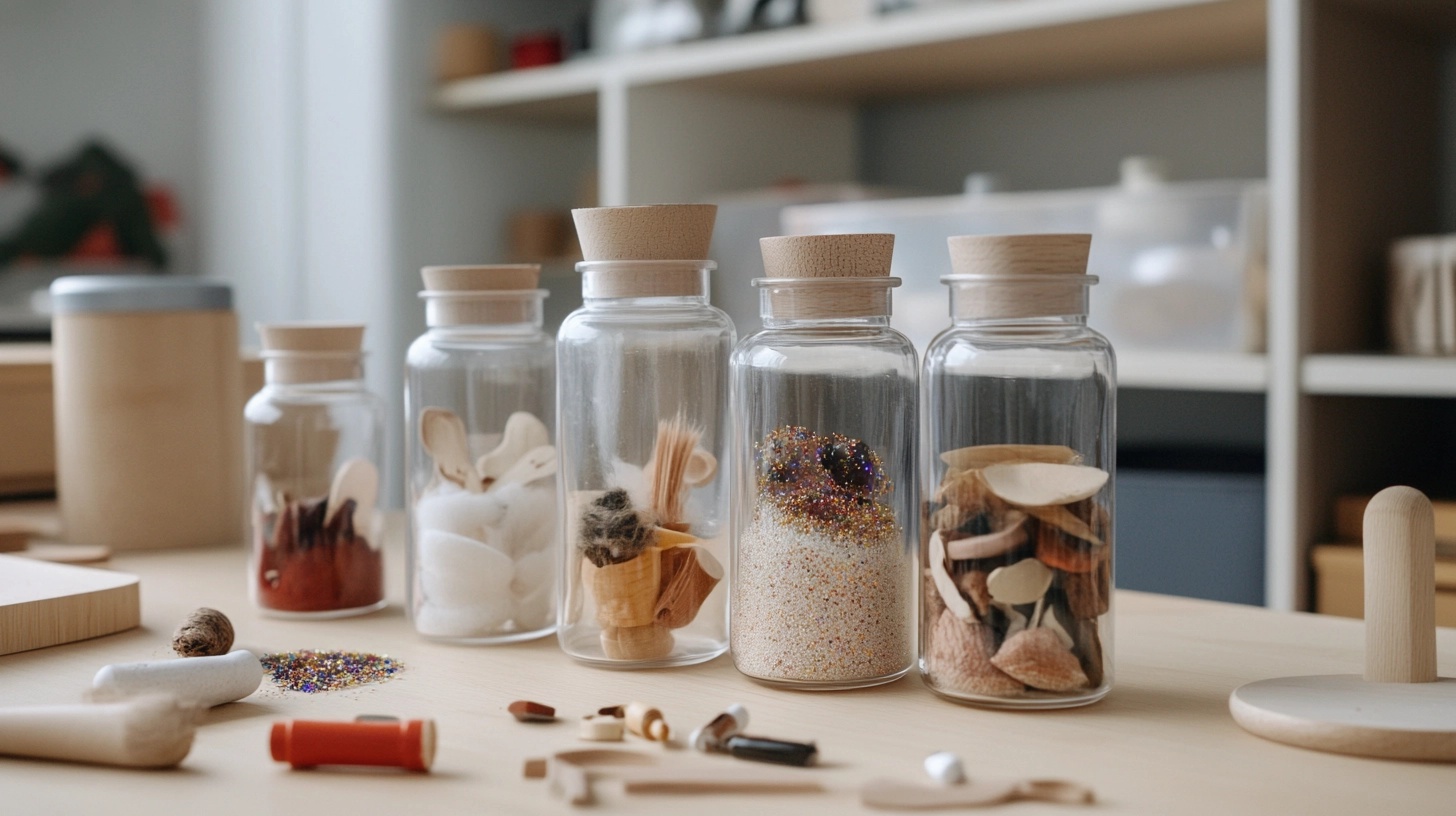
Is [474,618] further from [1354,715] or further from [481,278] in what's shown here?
[1354,715]

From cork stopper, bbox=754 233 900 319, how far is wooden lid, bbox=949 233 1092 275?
0.04 metres

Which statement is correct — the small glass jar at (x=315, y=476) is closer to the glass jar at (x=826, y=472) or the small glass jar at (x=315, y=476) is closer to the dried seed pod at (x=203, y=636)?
the dried seed pod at (x=203, y=636)

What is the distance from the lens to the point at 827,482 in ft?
2.09

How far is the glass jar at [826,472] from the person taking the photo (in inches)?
24.9

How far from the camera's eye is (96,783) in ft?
1.74

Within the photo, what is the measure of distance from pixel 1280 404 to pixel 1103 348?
977 mm

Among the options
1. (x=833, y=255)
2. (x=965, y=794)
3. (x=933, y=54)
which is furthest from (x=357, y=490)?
(x=933, y=54)

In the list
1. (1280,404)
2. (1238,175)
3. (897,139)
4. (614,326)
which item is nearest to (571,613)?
(614,326)

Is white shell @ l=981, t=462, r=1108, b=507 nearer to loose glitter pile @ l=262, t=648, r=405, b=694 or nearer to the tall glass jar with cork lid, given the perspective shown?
the tall glass jar with cork lid

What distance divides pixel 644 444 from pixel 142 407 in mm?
557

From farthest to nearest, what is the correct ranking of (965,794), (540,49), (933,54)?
1. (540,49)
2. (933,54)
3. (965,794)

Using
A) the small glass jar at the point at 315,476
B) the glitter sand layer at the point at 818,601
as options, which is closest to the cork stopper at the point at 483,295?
the small glass jar at the point at 315,476

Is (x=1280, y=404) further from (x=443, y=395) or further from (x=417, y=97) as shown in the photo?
(x=417, y=97)

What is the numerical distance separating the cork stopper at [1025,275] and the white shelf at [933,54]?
107 cm
